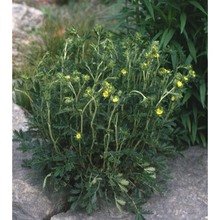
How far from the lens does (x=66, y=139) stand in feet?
9.21

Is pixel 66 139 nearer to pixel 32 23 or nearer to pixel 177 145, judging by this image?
pixel 177 145

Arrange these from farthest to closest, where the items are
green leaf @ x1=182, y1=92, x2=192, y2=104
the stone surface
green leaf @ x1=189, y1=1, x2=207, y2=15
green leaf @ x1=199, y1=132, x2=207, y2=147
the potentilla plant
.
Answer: the stone surface < green leaf @ x1=199, y1=132, x2=207, y2=147 < green leaf @ x1=182, y1=92, x2=192, y2=104 < green leaf @ x1=189, y1=1, x2=207, y2=15 < the potentilla plant

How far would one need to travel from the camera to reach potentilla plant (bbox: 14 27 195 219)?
2.58 metres

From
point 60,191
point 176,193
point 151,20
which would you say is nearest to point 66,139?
point 60,191

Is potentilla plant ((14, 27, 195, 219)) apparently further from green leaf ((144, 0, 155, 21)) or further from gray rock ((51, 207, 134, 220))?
green leaf ((144, 0, 155, 21))

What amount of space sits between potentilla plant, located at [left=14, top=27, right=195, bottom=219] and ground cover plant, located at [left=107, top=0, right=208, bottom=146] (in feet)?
0.99

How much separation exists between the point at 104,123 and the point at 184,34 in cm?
86

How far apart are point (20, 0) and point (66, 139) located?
3703mm

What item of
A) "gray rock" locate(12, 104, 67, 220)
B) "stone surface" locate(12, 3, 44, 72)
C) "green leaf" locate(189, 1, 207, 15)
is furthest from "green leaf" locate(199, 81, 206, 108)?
"stone surface" locate(12, 3, 44, 72)

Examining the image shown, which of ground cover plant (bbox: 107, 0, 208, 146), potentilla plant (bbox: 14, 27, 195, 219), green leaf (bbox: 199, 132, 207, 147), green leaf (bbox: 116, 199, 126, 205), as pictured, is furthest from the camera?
green leaf (bbox: 199, 132, 207, 147)

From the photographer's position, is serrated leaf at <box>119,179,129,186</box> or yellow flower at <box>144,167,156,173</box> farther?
yellow flower at <box>144,167,156,173</box>

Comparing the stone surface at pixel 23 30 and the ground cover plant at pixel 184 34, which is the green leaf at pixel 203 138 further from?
the stone surface at pixel 23 30

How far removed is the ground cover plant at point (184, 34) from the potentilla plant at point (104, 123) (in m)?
0.30

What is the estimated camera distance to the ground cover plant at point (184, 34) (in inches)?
121
